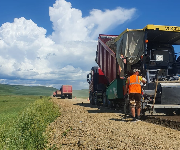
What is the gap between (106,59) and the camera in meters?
13.9

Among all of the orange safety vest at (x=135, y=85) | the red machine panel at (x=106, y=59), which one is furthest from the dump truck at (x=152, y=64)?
the orange safety vest at (x=135, y=85)

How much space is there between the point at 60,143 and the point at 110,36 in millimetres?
10857

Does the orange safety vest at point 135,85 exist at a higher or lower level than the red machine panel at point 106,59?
lower

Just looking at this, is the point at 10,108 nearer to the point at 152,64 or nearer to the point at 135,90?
the point at 152,64

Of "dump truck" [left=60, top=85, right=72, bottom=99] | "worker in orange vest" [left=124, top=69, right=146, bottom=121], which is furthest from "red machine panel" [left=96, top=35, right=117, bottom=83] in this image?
"dump truck" [left=60, top=85, right=72, bottom=99]

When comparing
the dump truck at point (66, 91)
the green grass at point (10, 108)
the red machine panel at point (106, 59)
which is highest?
the red machine panel at point (106, 59)

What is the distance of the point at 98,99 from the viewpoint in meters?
16.3

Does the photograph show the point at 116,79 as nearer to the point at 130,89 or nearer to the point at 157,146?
the point at 130,89

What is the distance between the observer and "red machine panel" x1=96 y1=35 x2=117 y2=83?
12.3 metres

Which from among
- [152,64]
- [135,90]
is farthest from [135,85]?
[152,64]

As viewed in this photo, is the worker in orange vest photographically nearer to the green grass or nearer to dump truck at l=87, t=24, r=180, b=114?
dump truck at l=87, t=24, r=180, b=114

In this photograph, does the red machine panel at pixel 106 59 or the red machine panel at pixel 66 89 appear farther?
the red machine panel at pixel 66 89

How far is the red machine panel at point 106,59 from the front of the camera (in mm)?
12273

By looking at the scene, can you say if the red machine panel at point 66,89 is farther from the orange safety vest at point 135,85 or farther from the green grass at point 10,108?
the orange safety vest at point 135,85
